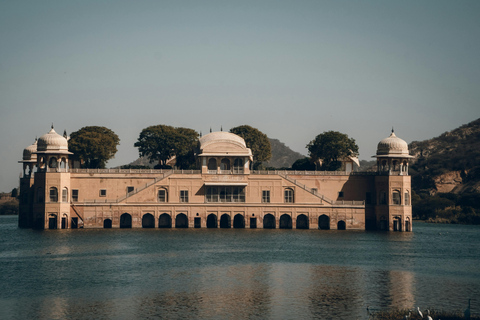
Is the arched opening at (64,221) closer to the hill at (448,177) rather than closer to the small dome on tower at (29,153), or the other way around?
the small dome on tower at (29,153)

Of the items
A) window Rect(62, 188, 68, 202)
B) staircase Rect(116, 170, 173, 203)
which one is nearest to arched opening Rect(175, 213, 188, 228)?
staircase Rect(116, 170, 173, 203)

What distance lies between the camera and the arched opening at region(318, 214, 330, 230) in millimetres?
82631

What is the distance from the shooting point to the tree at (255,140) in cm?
10475

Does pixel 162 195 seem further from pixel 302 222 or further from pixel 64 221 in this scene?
pixel 302 222

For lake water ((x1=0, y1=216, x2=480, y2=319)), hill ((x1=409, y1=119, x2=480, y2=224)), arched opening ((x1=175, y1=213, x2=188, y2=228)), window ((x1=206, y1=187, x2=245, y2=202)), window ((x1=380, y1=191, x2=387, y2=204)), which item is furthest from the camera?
hill ((x1=409, y1=119, x2=480, y2=224))

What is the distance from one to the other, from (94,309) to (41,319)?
291 centimetres

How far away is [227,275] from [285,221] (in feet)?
131

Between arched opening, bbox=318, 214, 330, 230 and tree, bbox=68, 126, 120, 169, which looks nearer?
arched opening, bbox=318, 214, 330, 230

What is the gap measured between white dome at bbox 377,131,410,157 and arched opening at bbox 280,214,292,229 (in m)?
13.8

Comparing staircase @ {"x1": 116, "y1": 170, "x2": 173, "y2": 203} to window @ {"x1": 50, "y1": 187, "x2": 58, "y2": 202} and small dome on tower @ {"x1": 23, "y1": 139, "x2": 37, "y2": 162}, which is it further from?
small dome on tower @ {"x1": 23, "y1": 139, "x2": 37, "y2": 162}

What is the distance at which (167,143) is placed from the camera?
96438 mm

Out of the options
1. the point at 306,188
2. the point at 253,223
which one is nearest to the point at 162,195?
the point at 253,223

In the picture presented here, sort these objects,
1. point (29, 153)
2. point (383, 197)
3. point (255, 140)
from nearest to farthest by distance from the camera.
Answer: point (383, 197), point (29, 153), point (255, 140)

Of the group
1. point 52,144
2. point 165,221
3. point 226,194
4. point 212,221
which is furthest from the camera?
point 212,221
